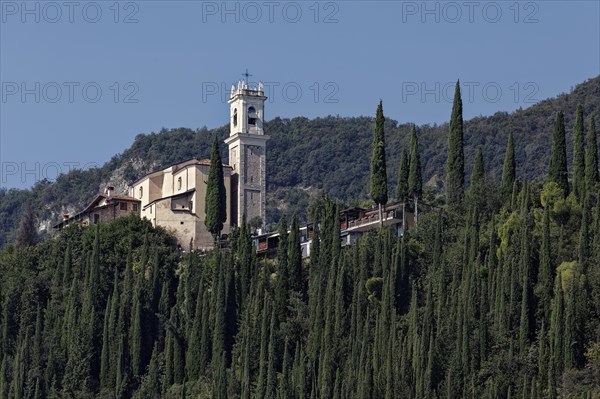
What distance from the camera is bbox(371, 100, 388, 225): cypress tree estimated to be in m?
78.6

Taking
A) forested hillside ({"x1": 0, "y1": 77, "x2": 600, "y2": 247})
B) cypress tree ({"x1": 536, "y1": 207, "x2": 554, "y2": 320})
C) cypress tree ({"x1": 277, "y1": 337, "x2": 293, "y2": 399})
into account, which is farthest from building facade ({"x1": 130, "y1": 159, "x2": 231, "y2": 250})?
forested hillside ({"x1": 0, "y1": 77, "x2": 600, "y2": 247})

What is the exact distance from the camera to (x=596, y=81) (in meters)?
123

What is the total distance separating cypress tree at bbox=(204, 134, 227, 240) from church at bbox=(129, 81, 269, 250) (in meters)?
1.51

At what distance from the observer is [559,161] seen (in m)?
73.5

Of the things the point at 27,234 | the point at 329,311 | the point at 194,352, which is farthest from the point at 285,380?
the point at 27,234

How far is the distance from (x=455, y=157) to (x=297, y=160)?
238 ft

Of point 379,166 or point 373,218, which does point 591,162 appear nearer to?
point 379,166

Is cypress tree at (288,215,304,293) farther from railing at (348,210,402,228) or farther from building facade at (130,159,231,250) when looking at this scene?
building facade at (130,159,231,250)

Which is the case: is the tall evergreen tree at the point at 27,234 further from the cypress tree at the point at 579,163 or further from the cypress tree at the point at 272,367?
the cypress tree at the point at 579,163

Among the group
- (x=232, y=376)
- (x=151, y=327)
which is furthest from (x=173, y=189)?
(x=232, y=376)

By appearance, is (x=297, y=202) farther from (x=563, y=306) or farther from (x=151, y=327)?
(x=563, y=306)

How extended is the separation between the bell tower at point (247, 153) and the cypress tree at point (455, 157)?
12.5 m

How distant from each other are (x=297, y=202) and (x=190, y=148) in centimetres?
1114

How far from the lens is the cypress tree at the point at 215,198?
8356 cm
